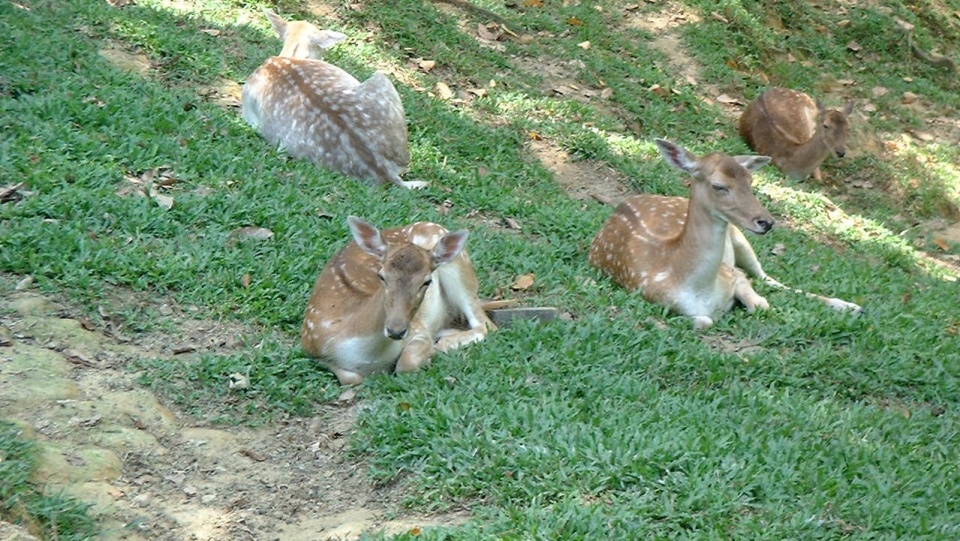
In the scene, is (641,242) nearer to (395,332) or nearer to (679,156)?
(679,156)

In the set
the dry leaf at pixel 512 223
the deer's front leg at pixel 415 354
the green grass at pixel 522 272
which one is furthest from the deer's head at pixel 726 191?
the deer's front leg at pixel 415 354

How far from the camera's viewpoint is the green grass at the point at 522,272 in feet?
18.3

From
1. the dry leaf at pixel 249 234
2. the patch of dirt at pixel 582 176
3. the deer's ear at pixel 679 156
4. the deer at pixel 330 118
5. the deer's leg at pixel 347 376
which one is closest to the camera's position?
the deer's leg at pixel 347 376

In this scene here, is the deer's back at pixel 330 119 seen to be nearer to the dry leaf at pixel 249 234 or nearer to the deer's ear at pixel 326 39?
the deer's ear at pixel 326 39

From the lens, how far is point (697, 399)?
260 inches

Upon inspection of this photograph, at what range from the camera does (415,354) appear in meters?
6.91

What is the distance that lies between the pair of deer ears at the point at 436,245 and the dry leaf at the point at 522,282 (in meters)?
1.37

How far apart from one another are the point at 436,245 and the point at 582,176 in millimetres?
4358

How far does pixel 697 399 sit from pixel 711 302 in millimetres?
1773

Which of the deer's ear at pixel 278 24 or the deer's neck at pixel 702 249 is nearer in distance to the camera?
the deer's neck at pixel 702 249

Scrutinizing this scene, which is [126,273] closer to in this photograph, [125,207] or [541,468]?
[125,207]

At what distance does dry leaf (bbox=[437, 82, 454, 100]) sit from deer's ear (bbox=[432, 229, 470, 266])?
5.20 m

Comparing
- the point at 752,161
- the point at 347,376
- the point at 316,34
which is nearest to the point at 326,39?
the point at 316,34

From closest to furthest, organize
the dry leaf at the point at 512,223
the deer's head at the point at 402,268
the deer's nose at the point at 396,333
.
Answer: the deer's nose at the point at 396,333
the deer's head at the point at 402,268
the dry leaf at the point at 512,223
